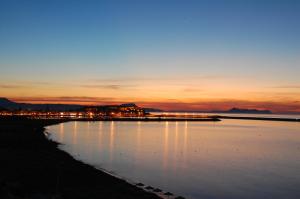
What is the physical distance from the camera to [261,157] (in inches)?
1339

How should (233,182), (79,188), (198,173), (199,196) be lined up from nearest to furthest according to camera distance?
(79,188), (199,196), (233,182), (198,173)

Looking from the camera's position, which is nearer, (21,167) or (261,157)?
(21,167)

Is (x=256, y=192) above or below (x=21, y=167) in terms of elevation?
below

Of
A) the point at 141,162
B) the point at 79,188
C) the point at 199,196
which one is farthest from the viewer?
the point at 141,162

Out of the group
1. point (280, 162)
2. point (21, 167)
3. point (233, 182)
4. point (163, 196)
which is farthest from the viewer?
point (280, 162)

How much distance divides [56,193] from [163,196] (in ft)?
17.2

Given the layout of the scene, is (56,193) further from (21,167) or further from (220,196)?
(220,196)

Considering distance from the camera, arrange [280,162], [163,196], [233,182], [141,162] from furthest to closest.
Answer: [280,162] < [141,162] < [233,182] < [163,196]

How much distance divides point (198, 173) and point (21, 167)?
484 inches

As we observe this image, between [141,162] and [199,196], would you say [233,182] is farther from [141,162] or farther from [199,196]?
[141,162]

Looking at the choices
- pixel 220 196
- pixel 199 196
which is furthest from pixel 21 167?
pixel 220 196

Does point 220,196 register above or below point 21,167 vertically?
below

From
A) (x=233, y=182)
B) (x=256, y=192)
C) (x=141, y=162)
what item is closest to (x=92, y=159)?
(x=141, y=162)

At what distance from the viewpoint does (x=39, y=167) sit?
18688 mm
